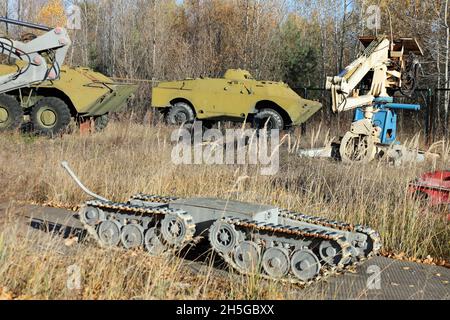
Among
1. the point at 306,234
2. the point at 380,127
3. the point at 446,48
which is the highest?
the point at 446,48

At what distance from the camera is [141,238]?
4344 mm

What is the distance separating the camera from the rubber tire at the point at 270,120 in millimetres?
14102

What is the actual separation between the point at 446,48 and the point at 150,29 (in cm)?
1309

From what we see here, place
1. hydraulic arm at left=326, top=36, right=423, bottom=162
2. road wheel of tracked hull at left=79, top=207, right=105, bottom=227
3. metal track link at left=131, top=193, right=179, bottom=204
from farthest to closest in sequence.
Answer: hydraulic arm at left=326, top=36, right=423, bottom=162 < metal track link at left=131, top=193, right=179, bottom=204 < road wheel of tracked hull at left=79, top=207, right=105, bottom=227

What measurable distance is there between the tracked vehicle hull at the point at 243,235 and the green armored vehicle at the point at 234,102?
9.29 metres

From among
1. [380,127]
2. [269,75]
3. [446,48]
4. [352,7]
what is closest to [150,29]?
[269,75]

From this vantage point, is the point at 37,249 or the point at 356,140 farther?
the point at 356,140

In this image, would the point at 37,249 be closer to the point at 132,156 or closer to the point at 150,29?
the point at 132,156

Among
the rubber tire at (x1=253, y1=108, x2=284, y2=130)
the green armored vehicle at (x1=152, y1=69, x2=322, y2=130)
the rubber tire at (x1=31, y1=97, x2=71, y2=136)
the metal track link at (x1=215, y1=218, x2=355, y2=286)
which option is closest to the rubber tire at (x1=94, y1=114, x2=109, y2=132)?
the green armored vehicle at (x1=152, y1=69, x2=322, y2=130)

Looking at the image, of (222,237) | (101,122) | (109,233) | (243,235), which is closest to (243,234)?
(243,235)

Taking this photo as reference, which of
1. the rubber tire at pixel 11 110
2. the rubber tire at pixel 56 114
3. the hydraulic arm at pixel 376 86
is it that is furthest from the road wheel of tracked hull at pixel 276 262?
the rubber tire at pixel 11 110

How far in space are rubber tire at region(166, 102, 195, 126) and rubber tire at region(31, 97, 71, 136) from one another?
117 inches

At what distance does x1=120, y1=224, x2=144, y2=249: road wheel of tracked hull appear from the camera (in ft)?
14.2

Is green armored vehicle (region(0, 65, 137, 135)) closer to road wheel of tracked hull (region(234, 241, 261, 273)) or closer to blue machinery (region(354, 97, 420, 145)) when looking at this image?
blue machinery (region(354, 97, 420, 145))
